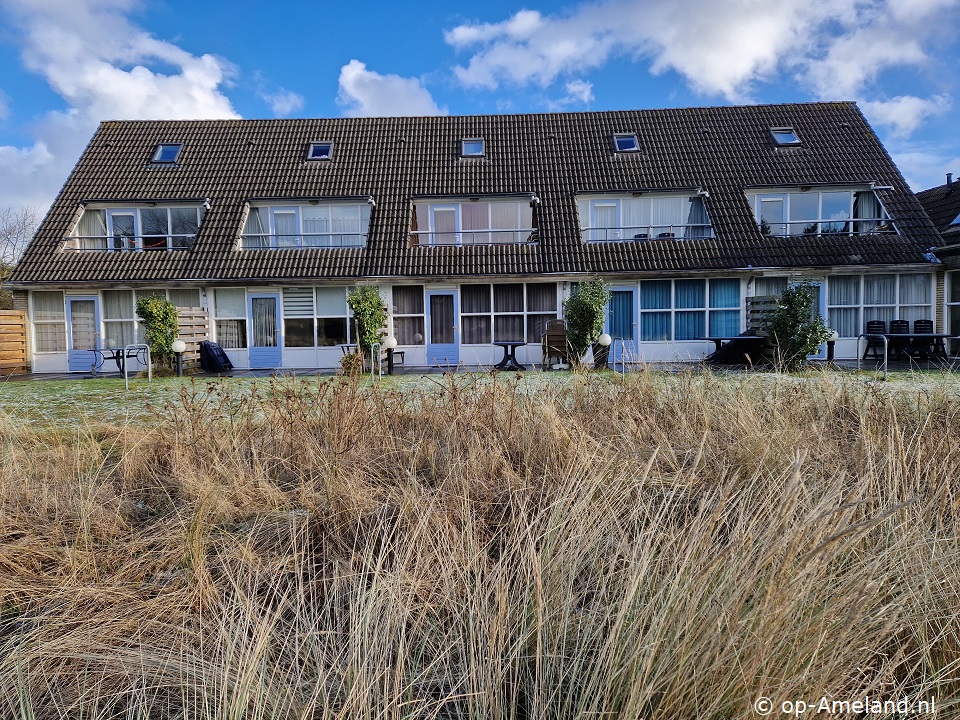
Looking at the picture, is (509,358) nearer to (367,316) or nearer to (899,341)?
A: (367,316)

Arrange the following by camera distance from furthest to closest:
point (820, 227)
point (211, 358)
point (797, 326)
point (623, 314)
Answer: point (820, 227) < point (623, 314) < point (211, 358) < point (797, 326)

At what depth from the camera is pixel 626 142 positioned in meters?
20.1

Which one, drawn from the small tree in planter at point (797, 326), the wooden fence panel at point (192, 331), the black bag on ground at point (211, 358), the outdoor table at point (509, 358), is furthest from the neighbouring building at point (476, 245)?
the small tree in planter at point (797, 326)

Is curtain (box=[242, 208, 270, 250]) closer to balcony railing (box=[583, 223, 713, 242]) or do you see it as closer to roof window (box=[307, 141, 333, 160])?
roof window (box=[307, 141, 333, 160])

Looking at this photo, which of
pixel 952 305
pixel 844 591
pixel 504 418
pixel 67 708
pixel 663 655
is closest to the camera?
pixel 663 655

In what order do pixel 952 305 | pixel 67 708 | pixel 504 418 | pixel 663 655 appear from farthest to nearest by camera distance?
pixel 952 305 → pixel 504 418 → pixel 67 708 → pixel 663 655

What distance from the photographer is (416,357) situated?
17781 mm

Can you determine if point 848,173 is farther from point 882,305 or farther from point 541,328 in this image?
point 541,328

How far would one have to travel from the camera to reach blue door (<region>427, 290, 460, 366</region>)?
696 inches

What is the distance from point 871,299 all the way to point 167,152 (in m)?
23.0

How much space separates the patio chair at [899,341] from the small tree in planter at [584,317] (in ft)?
26.9

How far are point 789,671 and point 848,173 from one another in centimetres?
2058

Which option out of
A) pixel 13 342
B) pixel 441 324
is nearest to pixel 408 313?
pixel 441 324

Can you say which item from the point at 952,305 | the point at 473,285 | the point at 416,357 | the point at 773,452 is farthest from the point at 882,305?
the point at 773,452
